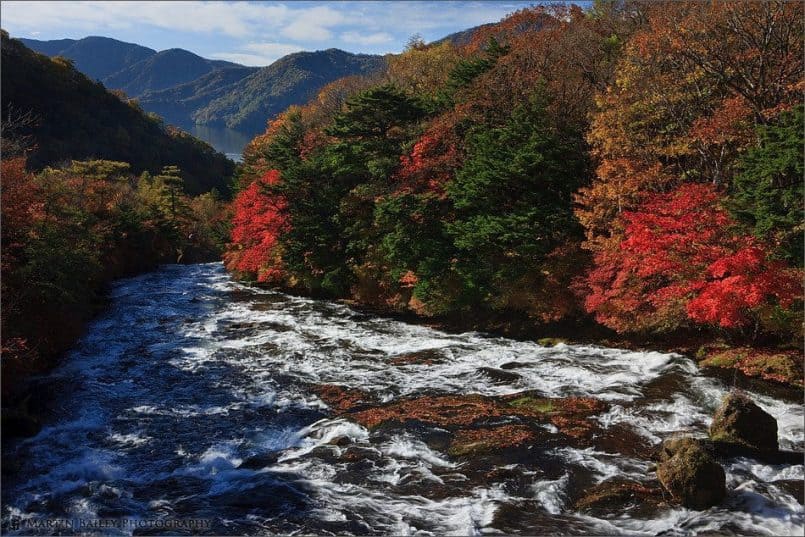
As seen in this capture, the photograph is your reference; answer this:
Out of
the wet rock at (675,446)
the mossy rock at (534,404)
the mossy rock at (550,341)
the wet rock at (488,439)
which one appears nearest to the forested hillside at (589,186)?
the mossy rock at (550,341)

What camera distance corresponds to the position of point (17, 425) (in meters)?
13.9

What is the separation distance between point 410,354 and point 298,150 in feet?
73.4

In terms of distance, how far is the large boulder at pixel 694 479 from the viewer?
10055 millimetres

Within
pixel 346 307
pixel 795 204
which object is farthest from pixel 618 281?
pixel 346 307

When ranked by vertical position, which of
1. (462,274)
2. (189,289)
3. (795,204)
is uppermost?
(795,204)

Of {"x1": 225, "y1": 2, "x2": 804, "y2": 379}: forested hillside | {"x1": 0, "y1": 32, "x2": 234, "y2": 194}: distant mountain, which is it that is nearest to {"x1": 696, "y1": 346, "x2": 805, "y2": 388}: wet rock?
{"x1": 225, "y1": 2, "x2": 804, "y2": 379}: forested hillside

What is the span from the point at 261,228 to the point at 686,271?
1137 inches

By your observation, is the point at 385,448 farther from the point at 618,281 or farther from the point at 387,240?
the point at 387,240

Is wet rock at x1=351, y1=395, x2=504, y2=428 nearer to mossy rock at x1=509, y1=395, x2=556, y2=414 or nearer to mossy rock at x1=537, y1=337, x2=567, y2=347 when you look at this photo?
mossy rock at x1=509, y1=395, x2=556, y2=414

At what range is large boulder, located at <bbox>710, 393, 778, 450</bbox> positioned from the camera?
40.0ft

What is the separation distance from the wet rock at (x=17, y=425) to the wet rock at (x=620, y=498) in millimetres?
14386

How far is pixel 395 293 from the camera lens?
101ft

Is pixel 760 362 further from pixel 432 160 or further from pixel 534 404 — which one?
pixel 432 160

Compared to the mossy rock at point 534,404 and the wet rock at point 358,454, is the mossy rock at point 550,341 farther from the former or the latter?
the wet rock at point 358,454
